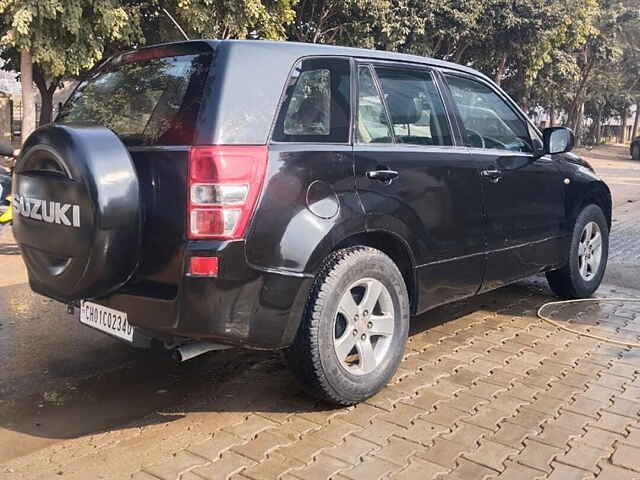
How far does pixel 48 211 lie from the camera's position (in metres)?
3.15

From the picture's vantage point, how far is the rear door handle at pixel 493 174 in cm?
430

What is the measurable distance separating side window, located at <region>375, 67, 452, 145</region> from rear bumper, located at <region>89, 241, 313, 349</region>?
3.95 ft

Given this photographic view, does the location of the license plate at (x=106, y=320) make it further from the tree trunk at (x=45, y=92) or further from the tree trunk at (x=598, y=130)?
the tree trunk at (x=598, y=130)

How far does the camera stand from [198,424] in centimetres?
332

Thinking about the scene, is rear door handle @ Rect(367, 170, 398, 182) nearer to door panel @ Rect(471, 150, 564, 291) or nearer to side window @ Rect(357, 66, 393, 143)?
side window @ Rect(357, 66, 393, 143)

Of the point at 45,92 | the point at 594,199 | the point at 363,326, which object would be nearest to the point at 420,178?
the point at 363,326

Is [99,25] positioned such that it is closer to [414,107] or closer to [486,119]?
[486,119]

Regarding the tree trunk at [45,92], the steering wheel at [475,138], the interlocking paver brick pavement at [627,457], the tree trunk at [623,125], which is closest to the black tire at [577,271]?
the steering wheel at [475,138]

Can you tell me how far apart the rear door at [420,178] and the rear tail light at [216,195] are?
73cm

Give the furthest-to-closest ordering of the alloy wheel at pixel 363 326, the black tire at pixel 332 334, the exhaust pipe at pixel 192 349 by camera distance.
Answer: the alloy wheel at pixel 363 326, the black tire at pixel 332 334, the exhaust pipe at pixel 192 349

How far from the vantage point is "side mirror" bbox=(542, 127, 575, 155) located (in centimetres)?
493

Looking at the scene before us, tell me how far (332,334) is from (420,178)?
1.06 metres

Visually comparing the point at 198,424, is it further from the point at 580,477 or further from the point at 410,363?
the point at 580,477

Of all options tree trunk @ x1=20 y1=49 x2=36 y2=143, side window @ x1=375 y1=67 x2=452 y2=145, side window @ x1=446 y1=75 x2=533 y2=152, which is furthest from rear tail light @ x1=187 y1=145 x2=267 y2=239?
tree trunk @ x1=20 y1=49 x2=36 y2=143
